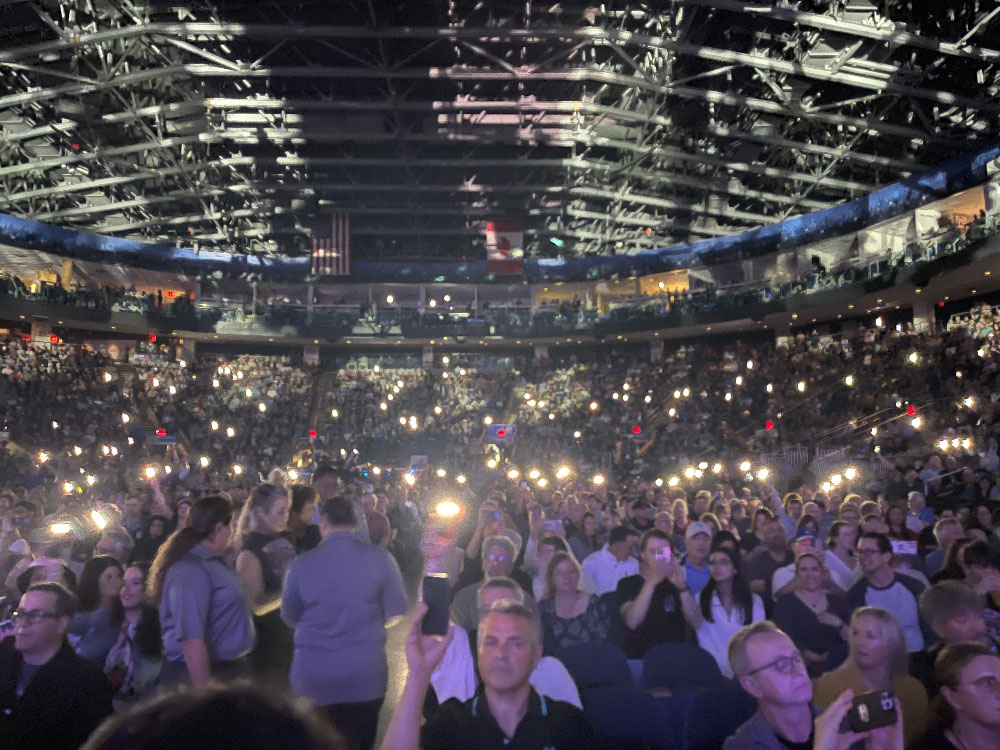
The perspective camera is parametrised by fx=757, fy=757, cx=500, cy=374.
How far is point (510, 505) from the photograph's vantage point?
1245cm

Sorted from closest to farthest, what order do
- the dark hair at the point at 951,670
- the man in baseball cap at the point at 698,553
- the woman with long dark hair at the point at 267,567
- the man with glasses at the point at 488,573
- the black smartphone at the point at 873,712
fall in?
1. the black smartphone at the point at 873,712
2. the dark hair at the point at 951,670
3. the woman with long dark hair at the point at 267,567
4. the man with glasses at the point at 488,573
5. the man in baseball cap at the point at 698,553

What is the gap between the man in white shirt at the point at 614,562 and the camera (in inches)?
262

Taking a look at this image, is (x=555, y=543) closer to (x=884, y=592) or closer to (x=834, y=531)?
(x=884, y=592)

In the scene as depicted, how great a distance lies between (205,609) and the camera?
12.5 feet

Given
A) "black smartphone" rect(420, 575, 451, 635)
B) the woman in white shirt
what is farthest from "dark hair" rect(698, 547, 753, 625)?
"black smartphone" rect(420, 575, 451, 635)

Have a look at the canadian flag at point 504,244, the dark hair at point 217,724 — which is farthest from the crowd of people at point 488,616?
the canadian flag at point 504,244

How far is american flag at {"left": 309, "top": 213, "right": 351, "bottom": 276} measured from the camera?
34.8 meters

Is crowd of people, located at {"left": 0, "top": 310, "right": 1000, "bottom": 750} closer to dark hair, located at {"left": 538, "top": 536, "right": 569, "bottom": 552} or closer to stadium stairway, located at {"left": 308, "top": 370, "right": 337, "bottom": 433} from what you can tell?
dark hair, located at {"left": 538, "top": 536, "right": 569, "bottom": 552}

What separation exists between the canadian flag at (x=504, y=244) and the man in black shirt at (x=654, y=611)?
28.1 m

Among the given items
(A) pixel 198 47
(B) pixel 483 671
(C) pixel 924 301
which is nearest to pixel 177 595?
(B) pixel 483 671

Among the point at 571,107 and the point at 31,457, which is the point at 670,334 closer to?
the point at 571,107

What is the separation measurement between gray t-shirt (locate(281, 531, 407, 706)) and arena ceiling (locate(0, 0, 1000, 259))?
62.6ft

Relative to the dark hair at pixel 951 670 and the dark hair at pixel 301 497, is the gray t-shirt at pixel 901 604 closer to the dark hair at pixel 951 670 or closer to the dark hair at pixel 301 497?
the dark hair at pixel 951 670

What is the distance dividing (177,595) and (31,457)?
2175 cm
